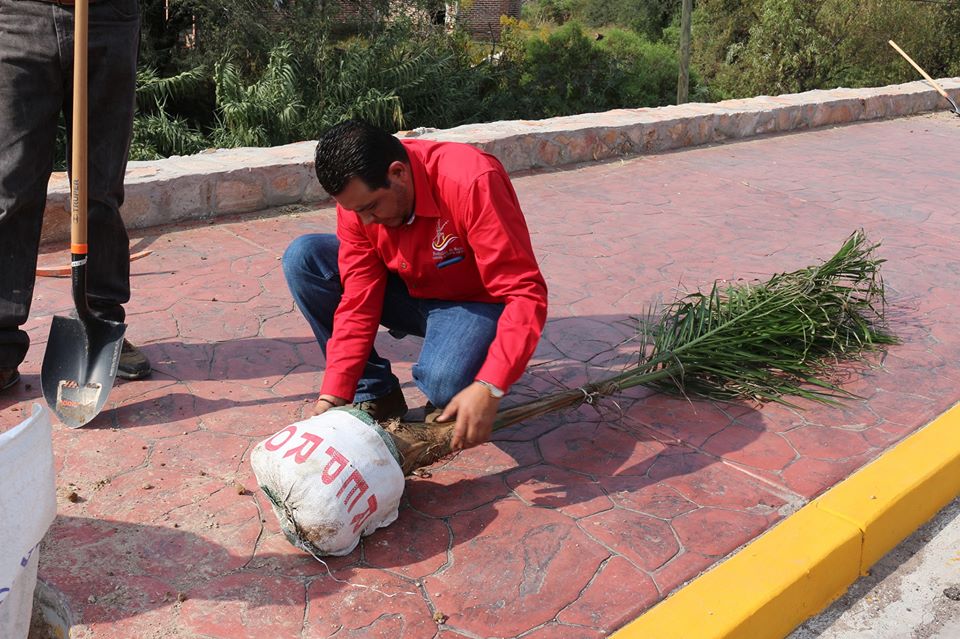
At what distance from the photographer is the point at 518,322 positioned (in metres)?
2.78

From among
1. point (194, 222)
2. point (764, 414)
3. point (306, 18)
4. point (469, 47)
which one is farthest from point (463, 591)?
point (469, 47)

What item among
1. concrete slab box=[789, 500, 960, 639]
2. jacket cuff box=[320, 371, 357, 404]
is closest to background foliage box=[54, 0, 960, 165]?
jacket cuff box=[320, 371, 357, 404]

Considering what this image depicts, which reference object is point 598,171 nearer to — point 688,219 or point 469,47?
point 688,219

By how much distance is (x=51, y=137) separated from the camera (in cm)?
345

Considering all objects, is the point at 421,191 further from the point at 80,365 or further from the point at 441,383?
the point at 80,365

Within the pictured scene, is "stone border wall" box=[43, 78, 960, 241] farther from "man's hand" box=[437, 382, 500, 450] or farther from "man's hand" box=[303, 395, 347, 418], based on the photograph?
"man's hand" box=[437, 382, 500, 450]

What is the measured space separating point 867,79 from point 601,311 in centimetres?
1612

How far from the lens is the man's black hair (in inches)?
107

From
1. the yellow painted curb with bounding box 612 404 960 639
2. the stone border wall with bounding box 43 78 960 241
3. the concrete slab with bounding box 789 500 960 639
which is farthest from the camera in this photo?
the stone border wall with bounding box 43 78 960 241

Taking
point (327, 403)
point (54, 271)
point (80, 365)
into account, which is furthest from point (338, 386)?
point (54, 271)

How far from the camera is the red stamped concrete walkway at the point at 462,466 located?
248 centimetres

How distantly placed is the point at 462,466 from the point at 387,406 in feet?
1.21

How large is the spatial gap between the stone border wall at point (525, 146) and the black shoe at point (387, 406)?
253 centimetres

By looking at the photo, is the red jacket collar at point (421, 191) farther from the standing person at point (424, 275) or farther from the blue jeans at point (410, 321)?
the blue jeans at point (410, 321)
